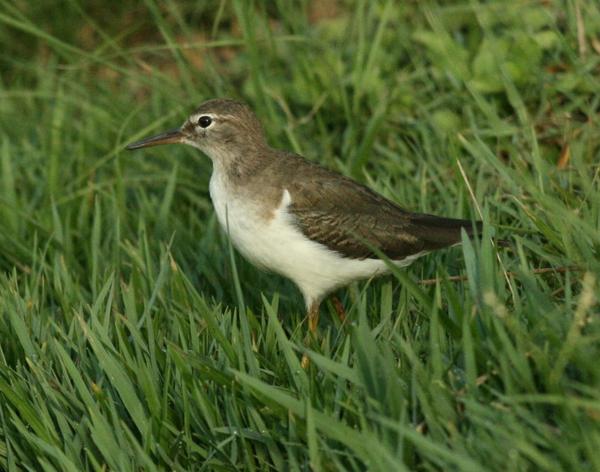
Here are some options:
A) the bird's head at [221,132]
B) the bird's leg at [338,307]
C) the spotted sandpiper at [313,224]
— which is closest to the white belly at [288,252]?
the spotted sandpiper at [313,224]

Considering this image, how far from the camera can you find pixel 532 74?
577cm

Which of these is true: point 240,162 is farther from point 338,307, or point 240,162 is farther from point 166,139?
point 338,307

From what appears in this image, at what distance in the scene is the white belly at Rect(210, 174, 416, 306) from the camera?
461 cm

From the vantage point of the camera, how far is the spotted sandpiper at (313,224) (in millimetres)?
4637

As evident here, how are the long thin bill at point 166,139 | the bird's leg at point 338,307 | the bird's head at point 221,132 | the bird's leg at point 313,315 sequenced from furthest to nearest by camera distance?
the long thin bill at point 166,139, the bird's head at point 221,132, the bird's leg at point 338,307, the bird's leg at point 313,315

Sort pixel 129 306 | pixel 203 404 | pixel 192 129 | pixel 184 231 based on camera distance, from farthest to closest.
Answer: pixel 184 231 → pixel 192 129 → pixel 129 306 → pixel 203 404

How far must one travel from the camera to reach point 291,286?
17.3 feet

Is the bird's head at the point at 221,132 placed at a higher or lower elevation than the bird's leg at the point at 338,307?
higher

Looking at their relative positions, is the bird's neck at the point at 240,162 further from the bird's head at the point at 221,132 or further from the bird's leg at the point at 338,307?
the bird's leg at the point at 338,307

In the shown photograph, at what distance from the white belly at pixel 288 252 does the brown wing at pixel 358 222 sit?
5 centimetres

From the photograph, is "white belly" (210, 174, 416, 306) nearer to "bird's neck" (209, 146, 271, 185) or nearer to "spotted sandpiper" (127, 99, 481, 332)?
"spotted sandpiper" (127, 99, 481, 332)

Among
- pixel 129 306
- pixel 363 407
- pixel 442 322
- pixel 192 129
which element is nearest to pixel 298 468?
pixel 363 407

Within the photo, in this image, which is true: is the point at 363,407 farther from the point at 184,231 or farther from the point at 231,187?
the point at 184,231

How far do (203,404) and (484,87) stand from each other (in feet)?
9.71
